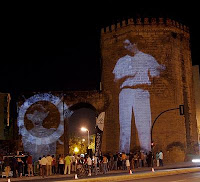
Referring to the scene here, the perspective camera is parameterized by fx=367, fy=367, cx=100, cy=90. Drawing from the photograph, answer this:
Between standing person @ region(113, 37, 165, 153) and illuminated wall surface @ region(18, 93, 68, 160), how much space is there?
5317 millimetres

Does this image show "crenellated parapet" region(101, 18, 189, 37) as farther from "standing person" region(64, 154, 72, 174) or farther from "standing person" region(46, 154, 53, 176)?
"standing person" region(46, 154, 53, 176)

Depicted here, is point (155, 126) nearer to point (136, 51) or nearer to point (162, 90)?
point (162, 90)

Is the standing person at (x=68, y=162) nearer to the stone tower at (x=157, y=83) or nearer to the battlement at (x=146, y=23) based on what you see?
the stone tower at (x=157, y=83)

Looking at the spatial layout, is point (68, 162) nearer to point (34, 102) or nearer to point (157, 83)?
point (34, 102)

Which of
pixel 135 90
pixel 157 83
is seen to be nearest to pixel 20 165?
pixel 135 90

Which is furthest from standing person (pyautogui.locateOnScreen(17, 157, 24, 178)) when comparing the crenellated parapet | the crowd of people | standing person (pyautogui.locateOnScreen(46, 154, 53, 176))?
the crenellated parapet

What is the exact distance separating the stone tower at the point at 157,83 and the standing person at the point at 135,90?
0.27ft

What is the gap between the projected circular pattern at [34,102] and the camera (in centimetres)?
3130

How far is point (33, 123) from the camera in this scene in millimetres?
31828

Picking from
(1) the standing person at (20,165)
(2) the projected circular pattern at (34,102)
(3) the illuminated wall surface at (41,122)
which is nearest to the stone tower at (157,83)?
(2) the projected circular pattern at (34,102)

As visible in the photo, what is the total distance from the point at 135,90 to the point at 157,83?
6.34 ft

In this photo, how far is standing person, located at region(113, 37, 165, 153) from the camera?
29.4 m

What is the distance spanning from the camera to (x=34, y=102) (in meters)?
32.0

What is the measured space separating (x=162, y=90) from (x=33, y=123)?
449 inches
